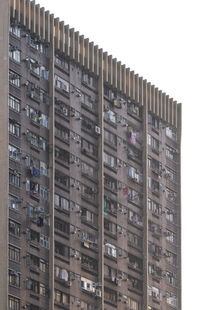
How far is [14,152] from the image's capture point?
133m

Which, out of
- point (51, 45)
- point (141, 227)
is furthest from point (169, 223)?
point (51, 45)

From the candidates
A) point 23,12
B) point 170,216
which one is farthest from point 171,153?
point 23,12

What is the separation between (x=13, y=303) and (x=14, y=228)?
635cm

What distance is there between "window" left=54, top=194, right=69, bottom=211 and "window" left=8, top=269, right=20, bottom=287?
920 cm

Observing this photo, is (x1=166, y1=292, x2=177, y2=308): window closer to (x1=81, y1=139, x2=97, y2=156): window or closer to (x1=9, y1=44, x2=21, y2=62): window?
(x1=81, y1=139, x2=97, y2=156): window

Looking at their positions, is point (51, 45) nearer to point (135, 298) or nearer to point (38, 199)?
point (38, 199)

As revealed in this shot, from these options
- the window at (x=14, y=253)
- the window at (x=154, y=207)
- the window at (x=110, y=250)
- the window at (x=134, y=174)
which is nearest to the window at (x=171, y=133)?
the window at (x=134, y=174)

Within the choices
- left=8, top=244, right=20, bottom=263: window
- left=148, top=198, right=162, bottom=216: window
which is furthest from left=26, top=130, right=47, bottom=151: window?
left=148, top=198, right=162, bottom=216: window

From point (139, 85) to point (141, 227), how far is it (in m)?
14.3

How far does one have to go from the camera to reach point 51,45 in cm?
14012

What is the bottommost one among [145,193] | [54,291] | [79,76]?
[54,291]

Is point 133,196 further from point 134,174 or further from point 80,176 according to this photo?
point 80,176

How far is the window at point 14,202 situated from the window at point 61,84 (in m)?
13.1

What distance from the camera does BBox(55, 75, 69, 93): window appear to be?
Result: 14038cm
